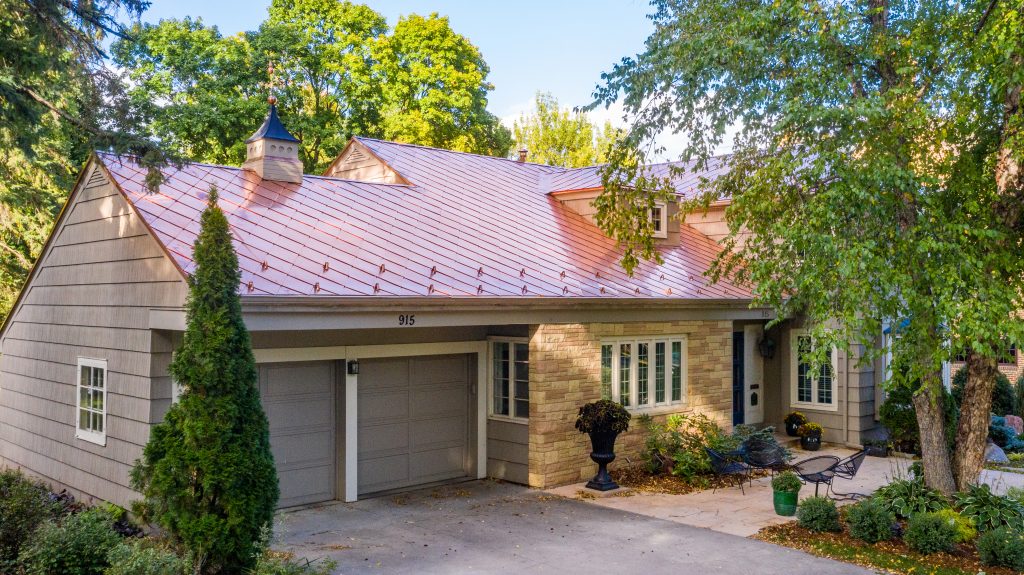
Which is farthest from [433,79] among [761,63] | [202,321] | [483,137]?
[202,321]

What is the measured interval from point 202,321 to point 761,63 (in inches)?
284

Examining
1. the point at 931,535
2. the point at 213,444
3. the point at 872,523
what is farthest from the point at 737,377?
→ the point at 213,444

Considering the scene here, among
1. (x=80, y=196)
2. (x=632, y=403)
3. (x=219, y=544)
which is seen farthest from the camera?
(x=632, y=403)

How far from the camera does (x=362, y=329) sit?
11.6 metres

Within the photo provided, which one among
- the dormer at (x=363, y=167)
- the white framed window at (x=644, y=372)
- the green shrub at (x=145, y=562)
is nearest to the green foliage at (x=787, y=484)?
the white framed window at (x=644, y=372)

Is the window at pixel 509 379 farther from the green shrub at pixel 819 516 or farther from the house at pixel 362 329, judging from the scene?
the green shrub at pixel 819 516

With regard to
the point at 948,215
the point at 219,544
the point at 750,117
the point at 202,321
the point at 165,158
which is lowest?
the point at 219,544

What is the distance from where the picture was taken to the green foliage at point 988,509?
937 centimetres

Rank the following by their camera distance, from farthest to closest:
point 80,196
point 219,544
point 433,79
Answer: point 433,79, point 80,196, point 219,544

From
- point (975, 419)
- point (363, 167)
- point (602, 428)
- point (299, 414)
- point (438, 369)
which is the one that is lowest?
point (602, 428)

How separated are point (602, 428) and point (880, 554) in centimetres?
410

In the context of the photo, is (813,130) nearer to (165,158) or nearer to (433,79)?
(165,158)

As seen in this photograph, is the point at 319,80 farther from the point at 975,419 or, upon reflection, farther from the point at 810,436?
the point at 975,419

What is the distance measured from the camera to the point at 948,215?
33.2ft
